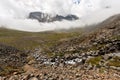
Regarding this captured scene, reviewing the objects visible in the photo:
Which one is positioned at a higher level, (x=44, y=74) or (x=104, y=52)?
(x=44, y=74)

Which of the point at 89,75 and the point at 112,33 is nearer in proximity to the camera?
the point at 89,75

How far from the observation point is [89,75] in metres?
44.1

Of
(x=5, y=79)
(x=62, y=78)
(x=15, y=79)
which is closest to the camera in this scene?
(x=62, y=78)

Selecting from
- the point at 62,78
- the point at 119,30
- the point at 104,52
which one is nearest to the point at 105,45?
the point at 104,52

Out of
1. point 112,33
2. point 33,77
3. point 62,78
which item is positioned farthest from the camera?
point 112,33

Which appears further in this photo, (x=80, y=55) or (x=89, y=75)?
(x=80, y=55)

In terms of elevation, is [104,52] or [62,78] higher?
[62,78]

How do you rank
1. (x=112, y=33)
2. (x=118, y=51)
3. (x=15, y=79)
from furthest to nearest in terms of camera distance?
(x=112, y=33)
(x=118, y=51)
(x=15, y=79)

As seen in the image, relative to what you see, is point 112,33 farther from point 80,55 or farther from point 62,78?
point 62,78

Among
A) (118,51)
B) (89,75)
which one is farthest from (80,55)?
(89,75)

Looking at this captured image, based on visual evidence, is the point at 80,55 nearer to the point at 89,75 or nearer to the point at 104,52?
the point at 104,52

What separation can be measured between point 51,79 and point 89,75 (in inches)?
215

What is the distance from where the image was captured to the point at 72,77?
43.1 metres

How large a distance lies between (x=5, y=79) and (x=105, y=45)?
73.4 m
